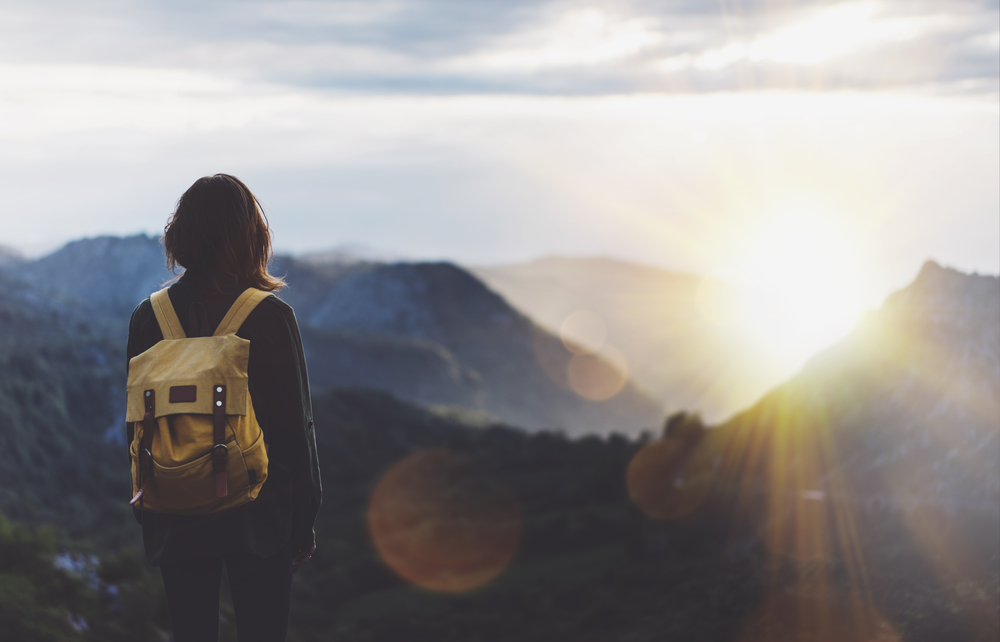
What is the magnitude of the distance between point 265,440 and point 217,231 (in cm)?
108

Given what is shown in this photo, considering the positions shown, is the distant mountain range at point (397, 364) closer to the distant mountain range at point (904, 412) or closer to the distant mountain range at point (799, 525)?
the distant mountain range at point (799, 525)

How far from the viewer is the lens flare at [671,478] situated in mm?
12938

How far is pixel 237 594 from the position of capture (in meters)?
3.72

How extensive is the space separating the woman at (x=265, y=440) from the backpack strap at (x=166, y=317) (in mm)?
42

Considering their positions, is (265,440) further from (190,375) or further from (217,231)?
(217,231)

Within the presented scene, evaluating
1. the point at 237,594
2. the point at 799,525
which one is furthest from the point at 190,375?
the point at 799,525

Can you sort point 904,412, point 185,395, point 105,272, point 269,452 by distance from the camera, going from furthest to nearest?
1. point 105,272
2. point 904,412
3. point 269,452
4. point 185,395

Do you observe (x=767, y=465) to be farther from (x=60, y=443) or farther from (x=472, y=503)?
(x=60, y=443)

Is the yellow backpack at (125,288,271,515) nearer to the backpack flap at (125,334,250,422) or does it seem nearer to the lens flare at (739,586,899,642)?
the backpack flap at (125,334,250,422)

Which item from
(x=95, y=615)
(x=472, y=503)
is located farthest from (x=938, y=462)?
(x=472, y=503)

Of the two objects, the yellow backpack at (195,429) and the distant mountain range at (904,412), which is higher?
the yellow backpack at (195,429)

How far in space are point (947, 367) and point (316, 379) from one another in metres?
156

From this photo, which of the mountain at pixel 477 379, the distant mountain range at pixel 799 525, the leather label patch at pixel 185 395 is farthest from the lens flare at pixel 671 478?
the mountain at pixel 477 379

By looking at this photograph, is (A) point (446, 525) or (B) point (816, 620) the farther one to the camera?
(A) point (446, 525)
